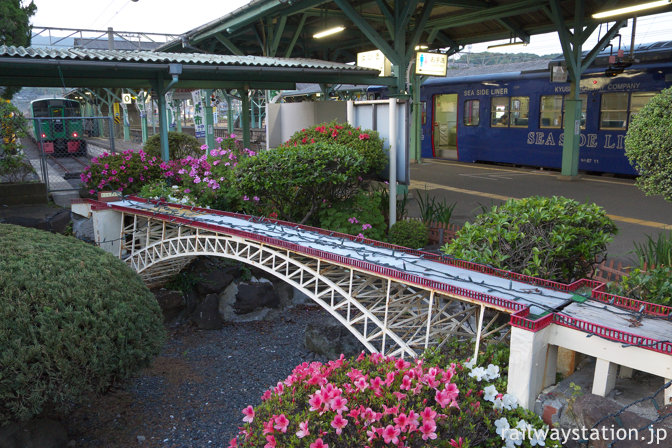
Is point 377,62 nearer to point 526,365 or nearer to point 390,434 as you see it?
point 526,365

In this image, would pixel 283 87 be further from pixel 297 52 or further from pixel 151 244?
pixel 151 244

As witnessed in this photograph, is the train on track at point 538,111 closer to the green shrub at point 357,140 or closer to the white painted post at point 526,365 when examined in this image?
the green shrub at point 357,140

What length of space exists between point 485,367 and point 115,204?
6.86 metres

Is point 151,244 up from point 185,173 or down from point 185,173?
down

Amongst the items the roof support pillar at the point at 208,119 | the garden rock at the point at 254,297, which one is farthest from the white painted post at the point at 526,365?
the roof support pillar at the point at 208,119

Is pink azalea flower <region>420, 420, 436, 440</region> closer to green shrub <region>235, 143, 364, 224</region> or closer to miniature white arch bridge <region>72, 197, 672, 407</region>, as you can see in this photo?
miniature white arch bridge <region>72, 197, 672, 407</region>

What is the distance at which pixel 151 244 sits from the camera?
8.20 m

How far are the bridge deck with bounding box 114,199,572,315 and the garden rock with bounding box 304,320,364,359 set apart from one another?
1.74 metres

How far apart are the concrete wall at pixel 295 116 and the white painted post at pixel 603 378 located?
1133 cm

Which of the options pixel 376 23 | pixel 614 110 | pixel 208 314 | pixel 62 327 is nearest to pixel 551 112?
pixel 614 110

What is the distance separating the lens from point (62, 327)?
4.93 metres

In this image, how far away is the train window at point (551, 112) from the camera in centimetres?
1617

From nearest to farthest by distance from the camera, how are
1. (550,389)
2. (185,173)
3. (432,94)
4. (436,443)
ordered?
(436,443), (550,389), (185,173), (432,94)

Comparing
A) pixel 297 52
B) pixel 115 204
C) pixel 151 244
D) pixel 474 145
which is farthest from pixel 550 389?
pixel 297 52
